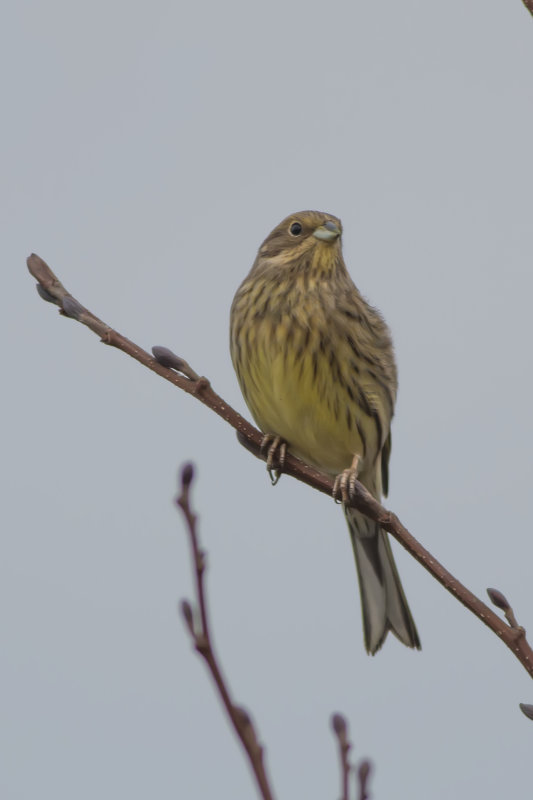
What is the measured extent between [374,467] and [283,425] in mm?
923

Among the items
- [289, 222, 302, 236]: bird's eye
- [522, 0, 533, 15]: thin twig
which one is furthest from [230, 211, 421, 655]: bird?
Answer: [522, 0, 533, 15]: thin twig

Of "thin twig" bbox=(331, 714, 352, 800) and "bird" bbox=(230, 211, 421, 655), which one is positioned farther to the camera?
"bird" bbox=(230, 211, 421, 655)

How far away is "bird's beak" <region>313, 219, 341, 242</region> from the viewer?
20.5ft

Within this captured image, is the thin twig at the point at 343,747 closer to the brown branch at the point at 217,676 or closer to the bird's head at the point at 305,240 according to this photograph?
the brown branch at the point at 217,676

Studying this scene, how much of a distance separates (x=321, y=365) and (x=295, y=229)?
3.34 ft

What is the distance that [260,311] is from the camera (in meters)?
6.00

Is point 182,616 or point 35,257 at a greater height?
point 35,257

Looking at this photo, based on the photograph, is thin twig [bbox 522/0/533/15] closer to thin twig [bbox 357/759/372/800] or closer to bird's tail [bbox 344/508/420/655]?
thin twig [bbox 357/759/372/800]

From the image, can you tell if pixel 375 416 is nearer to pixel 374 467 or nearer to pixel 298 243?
pixel 374 467

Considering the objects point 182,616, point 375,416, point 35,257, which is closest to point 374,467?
point 375,416

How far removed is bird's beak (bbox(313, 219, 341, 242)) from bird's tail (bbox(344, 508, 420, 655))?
1.47 meters

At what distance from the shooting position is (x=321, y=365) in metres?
5.77

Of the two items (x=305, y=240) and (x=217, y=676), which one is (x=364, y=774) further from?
(x=305, y=240)

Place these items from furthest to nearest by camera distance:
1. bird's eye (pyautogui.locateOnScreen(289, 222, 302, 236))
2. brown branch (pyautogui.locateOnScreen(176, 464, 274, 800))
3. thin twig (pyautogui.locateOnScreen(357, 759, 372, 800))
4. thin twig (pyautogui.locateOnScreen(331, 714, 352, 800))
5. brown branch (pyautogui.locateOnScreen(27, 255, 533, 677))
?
1. bird's eye (pyautogui.locateOnScreen(289, 222, 302, 236))
2. brown branch (pyautogui.locateOnScreen(27, 255, 533, 677))
3. thin twig (pyautogui.locateOnScreen(357, 759, 372, 800))
4. thin twig (pyautogui.locateOnScreen(331, 714, 352, 800))
5. brown branch (pyautogui.locateOnScreen(176, 464, 274, 800))
